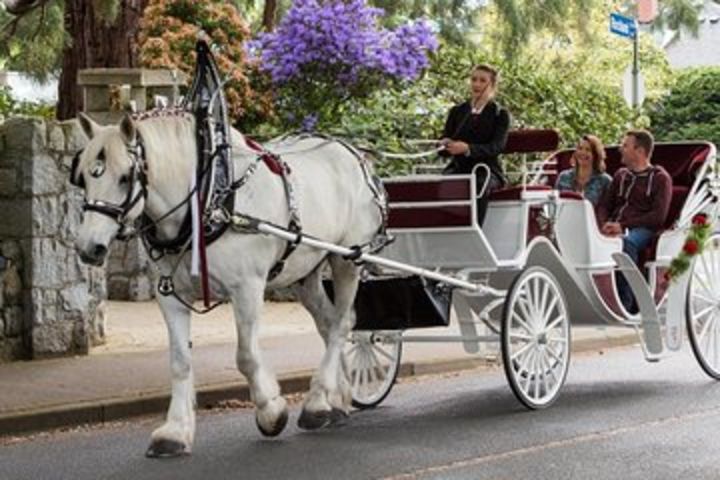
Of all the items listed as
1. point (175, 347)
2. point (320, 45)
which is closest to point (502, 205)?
point (175, 347)

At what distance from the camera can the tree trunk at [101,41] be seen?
65.6 ft

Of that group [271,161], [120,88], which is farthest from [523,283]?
[120,88]

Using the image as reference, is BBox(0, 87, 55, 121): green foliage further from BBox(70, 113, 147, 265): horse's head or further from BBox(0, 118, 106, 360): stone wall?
BBox(70, 113, 147, 265): horse's head

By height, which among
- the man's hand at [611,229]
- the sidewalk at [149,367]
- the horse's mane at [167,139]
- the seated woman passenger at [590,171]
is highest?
the horse's mane at [167,139]

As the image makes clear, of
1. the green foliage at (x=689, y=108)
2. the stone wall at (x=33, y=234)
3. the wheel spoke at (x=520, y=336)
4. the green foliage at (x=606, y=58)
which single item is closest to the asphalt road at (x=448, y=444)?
the wheel spoke at (x=520, y=336)

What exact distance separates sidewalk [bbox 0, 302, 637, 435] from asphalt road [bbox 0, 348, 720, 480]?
0.72ft

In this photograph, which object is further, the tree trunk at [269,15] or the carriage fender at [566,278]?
the tree trunk at [269,15]

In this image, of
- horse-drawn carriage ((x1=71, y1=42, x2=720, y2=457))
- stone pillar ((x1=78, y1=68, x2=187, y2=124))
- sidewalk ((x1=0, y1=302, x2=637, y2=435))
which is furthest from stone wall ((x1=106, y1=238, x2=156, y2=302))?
horse-drawn carriage ((x1=71, y1=42, x2=720, y2=457))

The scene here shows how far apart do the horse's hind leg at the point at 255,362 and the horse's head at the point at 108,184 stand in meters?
0.79

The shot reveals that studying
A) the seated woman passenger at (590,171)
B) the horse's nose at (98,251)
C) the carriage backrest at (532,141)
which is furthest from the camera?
the seated woman passenger at (590,171)

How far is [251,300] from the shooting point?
8625mm

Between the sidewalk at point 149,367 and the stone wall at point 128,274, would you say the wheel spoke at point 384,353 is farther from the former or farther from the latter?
the stone wall at point 128,274

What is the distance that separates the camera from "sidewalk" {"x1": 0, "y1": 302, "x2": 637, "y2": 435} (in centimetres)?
1030

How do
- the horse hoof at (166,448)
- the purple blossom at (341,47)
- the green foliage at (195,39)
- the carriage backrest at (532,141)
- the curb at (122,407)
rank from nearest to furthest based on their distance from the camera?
the horse hoof at (166,448)
the curb at (122,407)
the carriage backrest at (532,141)
the purple blossom at (341,47)
the green foliage at (195,39)
